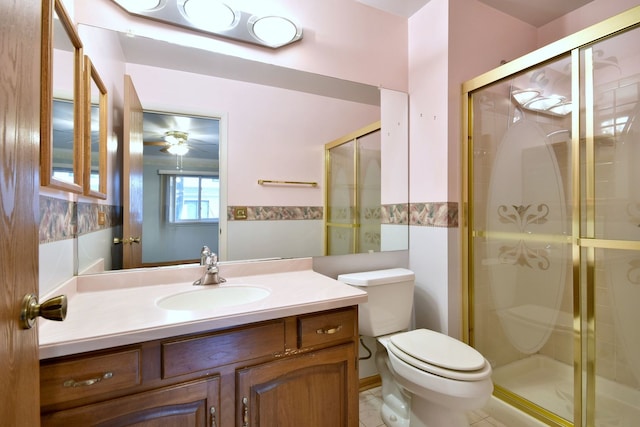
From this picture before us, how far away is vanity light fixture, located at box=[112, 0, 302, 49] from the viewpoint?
4.59 ft

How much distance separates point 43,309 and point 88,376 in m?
0.32

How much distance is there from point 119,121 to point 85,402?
1.11 metres

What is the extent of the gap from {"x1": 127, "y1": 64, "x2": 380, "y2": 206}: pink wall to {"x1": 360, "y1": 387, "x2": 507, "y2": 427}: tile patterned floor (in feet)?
4.09

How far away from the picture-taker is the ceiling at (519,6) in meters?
1.92

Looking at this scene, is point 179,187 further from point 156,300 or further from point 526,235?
point 526,235

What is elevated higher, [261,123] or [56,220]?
[261,123]

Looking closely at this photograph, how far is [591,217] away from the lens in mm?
1406

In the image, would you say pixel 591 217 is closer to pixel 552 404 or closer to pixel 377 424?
pixel 552 404

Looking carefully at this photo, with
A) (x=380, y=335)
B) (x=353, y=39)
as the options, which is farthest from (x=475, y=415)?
(x=353, y=39)

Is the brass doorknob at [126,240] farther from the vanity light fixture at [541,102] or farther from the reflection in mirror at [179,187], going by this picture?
the vanity light fixture at [541,102]

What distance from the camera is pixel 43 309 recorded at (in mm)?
606

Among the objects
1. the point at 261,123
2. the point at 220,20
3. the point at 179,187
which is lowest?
the point at 179,187

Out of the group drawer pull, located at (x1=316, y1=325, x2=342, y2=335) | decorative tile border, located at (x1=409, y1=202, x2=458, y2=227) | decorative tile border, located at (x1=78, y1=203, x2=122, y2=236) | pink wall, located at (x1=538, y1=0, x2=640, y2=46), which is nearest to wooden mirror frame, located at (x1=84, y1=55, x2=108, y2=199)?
decorative tile border, located at (x1=78, y1=203, x2=122, y2=236)

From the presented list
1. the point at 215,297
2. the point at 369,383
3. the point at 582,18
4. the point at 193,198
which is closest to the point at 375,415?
the point at 369,383
